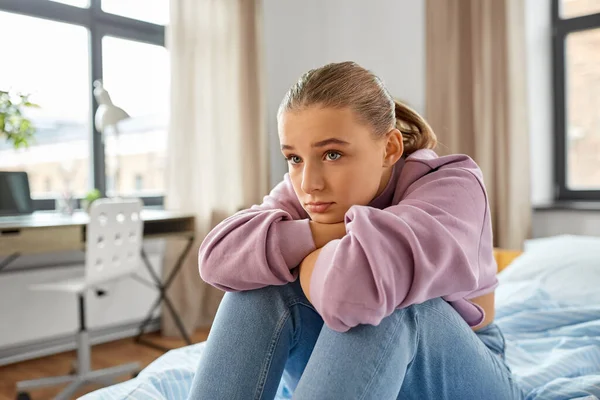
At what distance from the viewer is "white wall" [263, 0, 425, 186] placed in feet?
11.4

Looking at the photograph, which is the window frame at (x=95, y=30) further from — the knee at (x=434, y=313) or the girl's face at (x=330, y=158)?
the knee at (x=434, y=313)

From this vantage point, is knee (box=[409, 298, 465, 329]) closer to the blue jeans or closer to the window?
the blue jeans

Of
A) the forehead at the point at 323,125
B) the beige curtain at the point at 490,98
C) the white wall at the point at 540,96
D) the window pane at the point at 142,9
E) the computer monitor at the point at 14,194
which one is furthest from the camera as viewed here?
the window pane at the point at 142,9

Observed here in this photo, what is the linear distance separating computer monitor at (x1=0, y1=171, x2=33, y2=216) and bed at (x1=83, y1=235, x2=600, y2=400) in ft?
5.05

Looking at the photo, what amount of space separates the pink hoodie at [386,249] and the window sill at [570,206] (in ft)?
6.76

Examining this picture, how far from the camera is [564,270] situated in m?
1.91

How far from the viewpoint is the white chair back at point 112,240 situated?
221 centimetres

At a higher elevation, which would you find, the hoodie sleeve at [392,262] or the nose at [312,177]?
the nose at [312,177]

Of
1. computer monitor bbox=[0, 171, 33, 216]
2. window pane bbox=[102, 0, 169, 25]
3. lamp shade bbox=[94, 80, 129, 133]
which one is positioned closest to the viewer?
computer monitor bbox=[0, 171, 33, 216]

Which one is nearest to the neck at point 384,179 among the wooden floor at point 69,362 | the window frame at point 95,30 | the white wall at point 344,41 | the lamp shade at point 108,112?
the wooden floor at point 69,362

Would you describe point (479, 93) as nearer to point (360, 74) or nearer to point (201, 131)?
A: point (201, 131)

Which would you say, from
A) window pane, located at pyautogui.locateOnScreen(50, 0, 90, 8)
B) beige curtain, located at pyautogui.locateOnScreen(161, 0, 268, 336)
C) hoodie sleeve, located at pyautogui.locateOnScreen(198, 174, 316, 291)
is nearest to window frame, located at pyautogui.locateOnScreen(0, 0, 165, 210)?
window pane, located at pyautogui.locateOnScreen(50, 0, 90, 8)

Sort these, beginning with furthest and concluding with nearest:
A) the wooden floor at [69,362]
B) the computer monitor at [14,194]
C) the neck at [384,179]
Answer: the computer monitor at [14,194] < the wooden floor at [69,362] < the neck at [384,179]

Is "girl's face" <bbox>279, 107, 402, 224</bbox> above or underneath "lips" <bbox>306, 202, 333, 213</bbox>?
above
